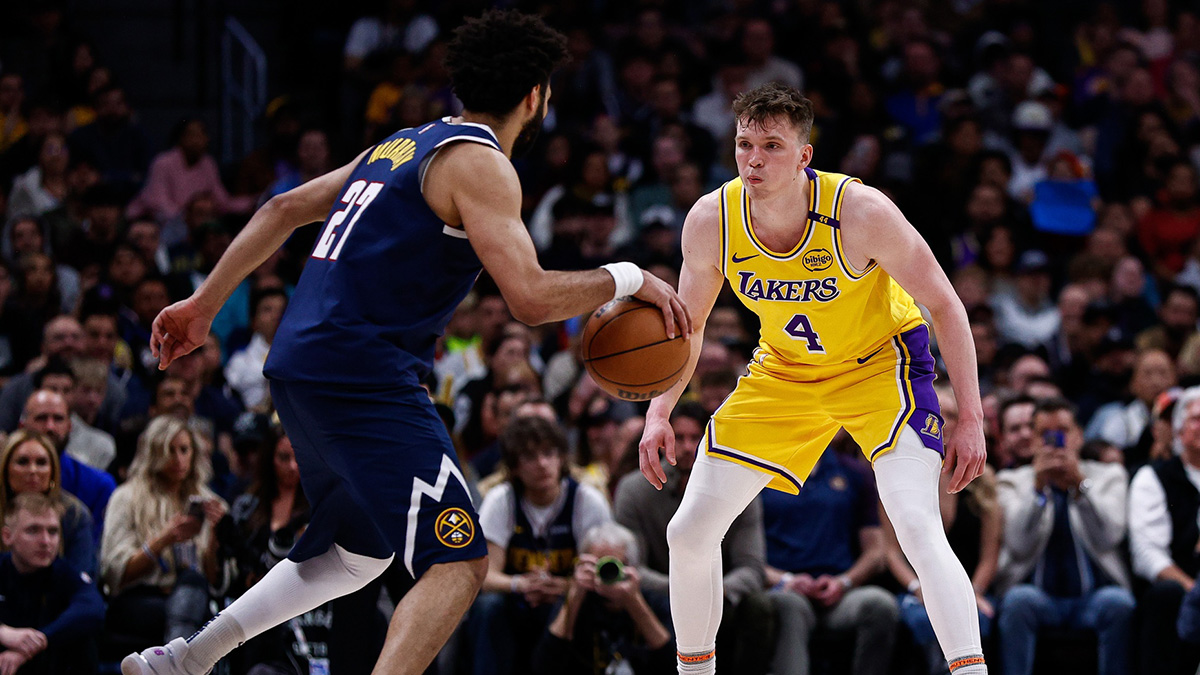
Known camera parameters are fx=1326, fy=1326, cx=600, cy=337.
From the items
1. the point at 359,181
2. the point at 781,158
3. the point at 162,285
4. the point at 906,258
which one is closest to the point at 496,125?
the point at 359,181

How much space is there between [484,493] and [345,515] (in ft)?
10.7

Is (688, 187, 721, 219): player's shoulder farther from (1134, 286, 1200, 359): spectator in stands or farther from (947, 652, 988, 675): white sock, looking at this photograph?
(1134, 286, 1200, 359): spectator in stands

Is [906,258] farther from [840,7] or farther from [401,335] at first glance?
[840,7]

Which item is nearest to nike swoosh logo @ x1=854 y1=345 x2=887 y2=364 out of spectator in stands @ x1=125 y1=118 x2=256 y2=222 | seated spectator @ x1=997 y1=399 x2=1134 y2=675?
seated spectator @ x1=997 y1=399 x2=1134 y2=675

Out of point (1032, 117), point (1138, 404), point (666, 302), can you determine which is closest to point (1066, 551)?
point (1138, 404)

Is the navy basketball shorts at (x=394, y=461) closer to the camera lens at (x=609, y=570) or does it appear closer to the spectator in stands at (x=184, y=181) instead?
the camera lens at (x=609, y=570)

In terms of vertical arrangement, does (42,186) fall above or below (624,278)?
above

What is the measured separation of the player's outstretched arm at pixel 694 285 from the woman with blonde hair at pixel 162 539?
2627 millimetres

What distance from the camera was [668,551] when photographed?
689 centimetres

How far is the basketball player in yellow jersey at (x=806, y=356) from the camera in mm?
4504

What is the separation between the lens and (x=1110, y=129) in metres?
12.3

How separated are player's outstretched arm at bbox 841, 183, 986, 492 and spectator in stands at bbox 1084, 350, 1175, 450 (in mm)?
4528

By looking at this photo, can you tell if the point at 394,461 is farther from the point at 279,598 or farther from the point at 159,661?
the point at 159,661

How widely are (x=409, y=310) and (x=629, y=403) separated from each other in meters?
4.94
